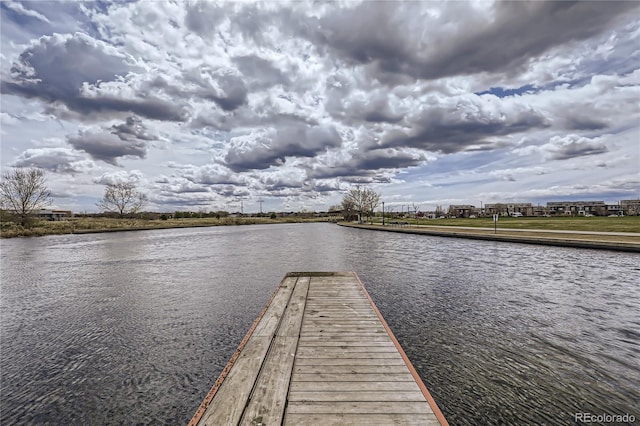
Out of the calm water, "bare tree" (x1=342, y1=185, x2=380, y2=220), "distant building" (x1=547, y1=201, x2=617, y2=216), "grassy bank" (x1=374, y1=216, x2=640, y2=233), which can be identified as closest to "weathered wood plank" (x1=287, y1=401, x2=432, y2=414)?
the calm water

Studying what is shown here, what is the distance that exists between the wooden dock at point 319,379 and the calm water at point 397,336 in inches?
54.3

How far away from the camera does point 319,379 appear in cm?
344

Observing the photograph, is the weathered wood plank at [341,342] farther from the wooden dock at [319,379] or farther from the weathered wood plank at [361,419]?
the weathered wood plank at [361,419]

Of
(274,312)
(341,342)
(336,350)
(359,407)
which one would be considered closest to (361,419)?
(359,407)

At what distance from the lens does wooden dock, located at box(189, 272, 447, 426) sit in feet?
8.95

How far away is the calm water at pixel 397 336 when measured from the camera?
4.50 metres

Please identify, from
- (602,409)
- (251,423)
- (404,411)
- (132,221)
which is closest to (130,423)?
(251,423)

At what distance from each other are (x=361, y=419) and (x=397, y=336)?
14.1 ft

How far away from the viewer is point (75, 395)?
16.0 feet

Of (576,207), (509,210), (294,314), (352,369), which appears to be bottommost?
(294,314)

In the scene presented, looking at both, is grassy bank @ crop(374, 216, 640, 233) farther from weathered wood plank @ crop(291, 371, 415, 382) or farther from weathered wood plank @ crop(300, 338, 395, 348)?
weathered wood plank @ crop(291, 371, 415, 382)

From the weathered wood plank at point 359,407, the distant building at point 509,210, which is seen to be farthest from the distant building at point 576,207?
the weathered wood plank at point 359,407

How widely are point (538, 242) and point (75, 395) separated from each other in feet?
86.7

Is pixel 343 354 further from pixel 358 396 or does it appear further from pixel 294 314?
pixel 294 314
